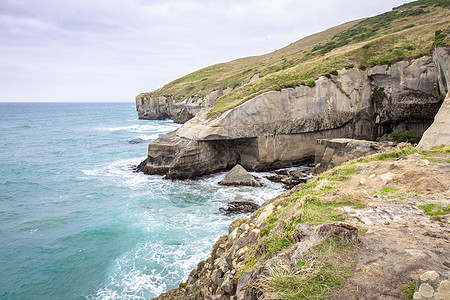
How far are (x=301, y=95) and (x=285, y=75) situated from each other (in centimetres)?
541

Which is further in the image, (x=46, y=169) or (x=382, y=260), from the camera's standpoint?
(x=46, y=169)

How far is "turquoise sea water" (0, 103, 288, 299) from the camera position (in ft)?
36.0

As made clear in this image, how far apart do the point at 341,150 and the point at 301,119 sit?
7.59 metres

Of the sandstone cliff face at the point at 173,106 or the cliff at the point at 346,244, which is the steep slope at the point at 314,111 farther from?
the sandstone cliff face at the point at 173,106

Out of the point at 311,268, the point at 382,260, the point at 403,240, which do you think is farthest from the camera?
the point at 403,240

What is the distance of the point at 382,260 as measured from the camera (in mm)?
4102

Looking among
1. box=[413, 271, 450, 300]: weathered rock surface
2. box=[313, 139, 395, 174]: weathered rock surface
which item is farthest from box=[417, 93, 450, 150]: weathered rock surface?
box=[413, 271, 450, 300]: weathered rock surface

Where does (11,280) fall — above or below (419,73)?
below

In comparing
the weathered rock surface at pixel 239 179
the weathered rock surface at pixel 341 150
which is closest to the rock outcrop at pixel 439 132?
the weathered rock surface at pixel 341 150

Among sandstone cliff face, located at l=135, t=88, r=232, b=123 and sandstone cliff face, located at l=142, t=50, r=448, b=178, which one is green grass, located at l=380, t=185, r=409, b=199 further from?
sandstone cliff face, located at l=135, t=88, r=232, b=123

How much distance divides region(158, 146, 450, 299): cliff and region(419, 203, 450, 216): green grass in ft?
0.06

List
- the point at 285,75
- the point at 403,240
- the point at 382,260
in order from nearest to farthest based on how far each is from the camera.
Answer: the point at 382,260
the point at 403,240
the point at 285,75

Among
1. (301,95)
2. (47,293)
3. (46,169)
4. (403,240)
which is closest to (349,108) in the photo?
(301,95)

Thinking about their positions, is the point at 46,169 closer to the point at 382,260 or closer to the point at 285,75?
the point at 285,75
